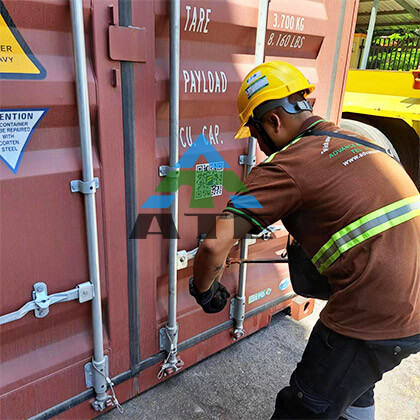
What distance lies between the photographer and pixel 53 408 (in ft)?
6.32

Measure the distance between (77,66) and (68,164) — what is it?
396 millimetres

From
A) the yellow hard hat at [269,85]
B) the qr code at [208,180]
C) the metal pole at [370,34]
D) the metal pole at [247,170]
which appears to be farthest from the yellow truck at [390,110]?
the yellow hard hat at [269,85]

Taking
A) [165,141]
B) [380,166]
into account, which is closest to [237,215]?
[380,166]

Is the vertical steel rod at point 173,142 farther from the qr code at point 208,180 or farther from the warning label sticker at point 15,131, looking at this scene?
the warning label sticker at point 15,131

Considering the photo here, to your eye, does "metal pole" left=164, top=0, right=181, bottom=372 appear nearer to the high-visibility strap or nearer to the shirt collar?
the shirt collar

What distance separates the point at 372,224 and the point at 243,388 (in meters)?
1.51

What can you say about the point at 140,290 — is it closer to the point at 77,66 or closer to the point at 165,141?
the point at 165,141

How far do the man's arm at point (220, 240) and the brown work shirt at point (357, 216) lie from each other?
0.13 ft

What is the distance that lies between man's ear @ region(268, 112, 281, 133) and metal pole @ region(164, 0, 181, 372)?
473 millimetres

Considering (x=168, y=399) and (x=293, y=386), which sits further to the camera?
(x=168, y=399)

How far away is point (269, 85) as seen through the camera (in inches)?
66.7

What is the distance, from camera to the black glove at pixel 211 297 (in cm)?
176

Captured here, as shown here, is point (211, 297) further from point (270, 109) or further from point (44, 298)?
point (270, 109)

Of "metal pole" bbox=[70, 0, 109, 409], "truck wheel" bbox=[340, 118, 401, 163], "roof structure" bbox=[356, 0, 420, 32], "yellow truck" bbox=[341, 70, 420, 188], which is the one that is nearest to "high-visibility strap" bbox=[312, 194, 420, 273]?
"metal pole" bbox=[70, 0, 109, 409]
